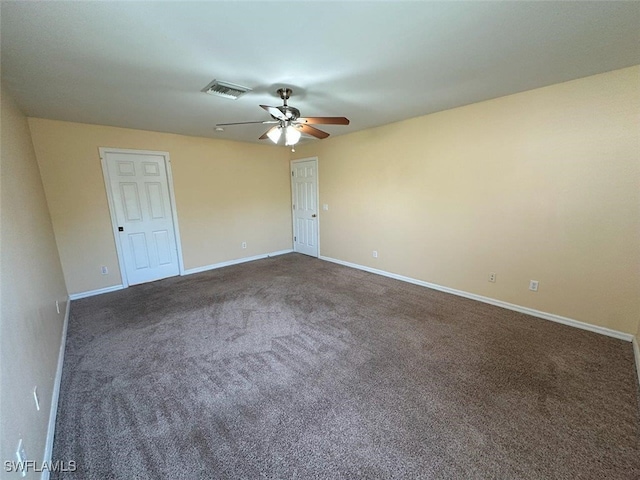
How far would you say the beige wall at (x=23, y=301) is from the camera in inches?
48.3

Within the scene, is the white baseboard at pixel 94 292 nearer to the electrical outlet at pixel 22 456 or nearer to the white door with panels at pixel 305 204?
the electrical outlet at pixel 22 456

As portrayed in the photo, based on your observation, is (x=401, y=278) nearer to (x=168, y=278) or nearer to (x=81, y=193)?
(x=168, y=278)

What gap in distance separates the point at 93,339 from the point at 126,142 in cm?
282

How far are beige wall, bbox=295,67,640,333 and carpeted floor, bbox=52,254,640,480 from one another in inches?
18.2

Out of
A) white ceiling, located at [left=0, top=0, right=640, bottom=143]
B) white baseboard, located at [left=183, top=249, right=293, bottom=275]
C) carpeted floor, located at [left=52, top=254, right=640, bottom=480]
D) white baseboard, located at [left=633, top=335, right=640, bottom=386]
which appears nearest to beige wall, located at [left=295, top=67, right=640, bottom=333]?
white baseboard, located at [left=633, top=335, right=640, bottom=386]

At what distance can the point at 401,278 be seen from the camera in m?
4.22

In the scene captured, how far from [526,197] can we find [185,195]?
4.94 meters

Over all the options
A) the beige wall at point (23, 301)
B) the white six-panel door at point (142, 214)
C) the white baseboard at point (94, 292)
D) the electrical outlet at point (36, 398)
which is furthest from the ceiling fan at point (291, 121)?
the white baseboard at point (94, 292)

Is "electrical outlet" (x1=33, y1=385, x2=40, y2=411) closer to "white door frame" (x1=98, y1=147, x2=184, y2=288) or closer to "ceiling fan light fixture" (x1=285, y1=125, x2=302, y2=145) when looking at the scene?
"ceiling fan light fixture" (x1=285, y1=125, x2=302, y2=145)

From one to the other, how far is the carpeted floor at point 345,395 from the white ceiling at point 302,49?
8.04ft

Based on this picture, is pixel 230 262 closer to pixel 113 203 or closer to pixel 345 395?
pixel 113 203

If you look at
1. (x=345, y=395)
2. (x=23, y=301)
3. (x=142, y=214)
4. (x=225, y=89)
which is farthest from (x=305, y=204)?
(x=23, y=301)

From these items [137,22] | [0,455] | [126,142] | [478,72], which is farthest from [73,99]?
[478,72]

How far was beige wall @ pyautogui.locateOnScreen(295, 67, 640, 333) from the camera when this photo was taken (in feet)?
7.86
